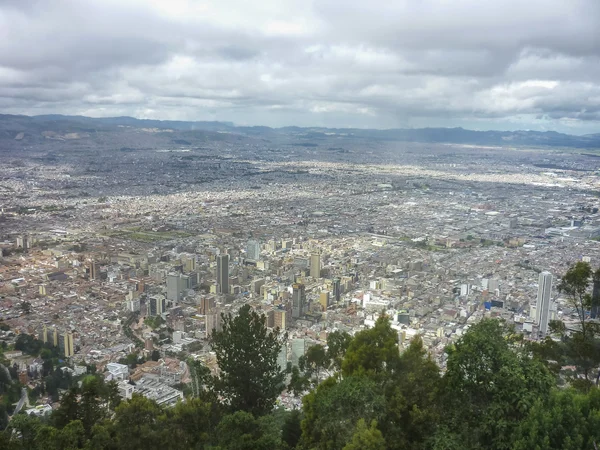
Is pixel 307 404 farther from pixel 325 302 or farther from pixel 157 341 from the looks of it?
pixel 325 302

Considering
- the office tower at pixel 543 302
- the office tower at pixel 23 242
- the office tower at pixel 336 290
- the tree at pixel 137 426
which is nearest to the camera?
the tree at pixel 137 426

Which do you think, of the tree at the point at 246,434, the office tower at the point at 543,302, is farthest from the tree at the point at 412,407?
the office tower at the point at 543,302

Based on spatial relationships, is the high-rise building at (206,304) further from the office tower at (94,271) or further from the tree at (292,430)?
the tree at (292,430)

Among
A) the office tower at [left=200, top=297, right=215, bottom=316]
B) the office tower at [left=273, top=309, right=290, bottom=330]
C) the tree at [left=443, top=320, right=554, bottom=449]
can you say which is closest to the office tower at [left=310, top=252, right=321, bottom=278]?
the office tower at [left=273, top=309, right=290, bottom=330]

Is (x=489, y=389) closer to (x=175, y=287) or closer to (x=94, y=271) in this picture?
(x=175, y=287)

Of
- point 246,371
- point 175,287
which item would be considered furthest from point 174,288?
point 246,371

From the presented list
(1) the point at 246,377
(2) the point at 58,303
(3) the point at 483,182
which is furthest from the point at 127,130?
(1) the point at 246,377
